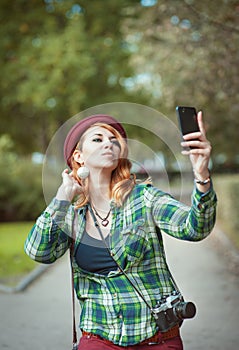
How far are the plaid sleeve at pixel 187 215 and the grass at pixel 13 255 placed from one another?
315 inches

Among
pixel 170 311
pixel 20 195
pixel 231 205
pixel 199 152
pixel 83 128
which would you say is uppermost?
pixel 20 195

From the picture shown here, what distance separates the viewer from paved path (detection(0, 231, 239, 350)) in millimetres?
6746

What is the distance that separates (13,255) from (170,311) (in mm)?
11892

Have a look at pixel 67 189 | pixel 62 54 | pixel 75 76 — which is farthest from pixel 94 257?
pixel 62 54

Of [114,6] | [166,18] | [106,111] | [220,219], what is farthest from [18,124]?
[106,111]

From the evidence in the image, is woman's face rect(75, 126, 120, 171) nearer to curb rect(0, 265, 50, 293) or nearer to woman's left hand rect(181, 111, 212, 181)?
woman's left hand rect(181, 111, 212, 181)

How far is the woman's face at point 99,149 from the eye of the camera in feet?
9.92

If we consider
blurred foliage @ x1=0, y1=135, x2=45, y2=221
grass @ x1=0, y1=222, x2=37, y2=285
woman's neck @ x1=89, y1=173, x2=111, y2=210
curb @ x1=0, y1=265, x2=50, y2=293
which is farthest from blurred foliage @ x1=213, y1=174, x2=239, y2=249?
woman's neck @ x1=89, y1=173, x2=111, y2=210

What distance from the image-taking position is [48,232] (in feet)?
9.43

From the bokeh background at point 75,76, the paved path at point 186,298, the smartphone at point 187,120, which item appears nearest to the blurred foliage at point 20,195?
the bokeh background at point 75,76

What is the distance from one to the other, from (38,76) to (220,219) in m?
9.77

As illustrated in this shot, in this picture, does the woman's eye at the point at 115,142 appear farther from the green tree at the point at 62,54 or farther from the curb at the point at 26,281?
the green tree at the point at 62,54

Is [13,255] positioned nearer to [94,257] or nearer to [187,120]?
[94,257]

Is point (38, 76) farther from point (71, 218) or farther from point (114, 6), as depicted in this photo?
point (71, 218)
